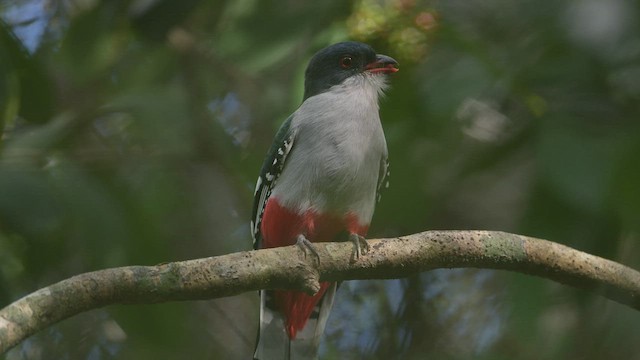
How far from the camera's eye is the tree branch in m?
2.69

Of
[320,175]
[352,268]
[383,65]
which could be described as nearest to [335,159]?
[320,175]

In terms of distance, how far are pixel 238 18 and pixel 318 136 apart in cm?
58

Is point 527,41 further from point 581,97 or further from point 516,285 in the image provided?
point 516,285

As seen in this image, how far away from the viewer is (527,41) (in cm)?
333

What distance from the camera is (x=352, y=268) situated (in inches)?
129

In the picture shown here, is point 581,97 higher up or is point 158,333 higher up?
point 581,97

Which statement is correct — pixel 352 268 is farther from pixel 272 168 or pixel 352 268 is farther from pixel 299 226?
pixel 272 168

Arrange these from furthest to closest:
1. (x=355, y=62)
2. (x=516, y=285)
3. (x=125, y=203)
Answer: (x=355, y=62) < (x=125, y=203) < (x=516, y=285)

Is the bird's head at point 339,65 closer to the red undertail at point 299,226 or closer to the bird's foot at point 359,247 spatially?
the red undertail at point 299,226

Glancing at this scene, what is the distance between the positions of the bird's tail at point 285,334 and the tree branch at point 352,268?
3.13 feet

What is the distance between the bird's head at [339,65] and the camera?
4148 millimetres

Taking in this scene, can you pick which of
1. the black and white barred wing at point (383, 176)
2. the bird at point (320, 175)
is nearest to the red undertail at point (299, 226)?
the bird at point (320, 175)

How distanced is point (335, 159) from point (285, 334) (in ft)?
2.79

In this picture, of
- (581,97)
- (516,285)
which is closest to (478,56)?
(581,97)
